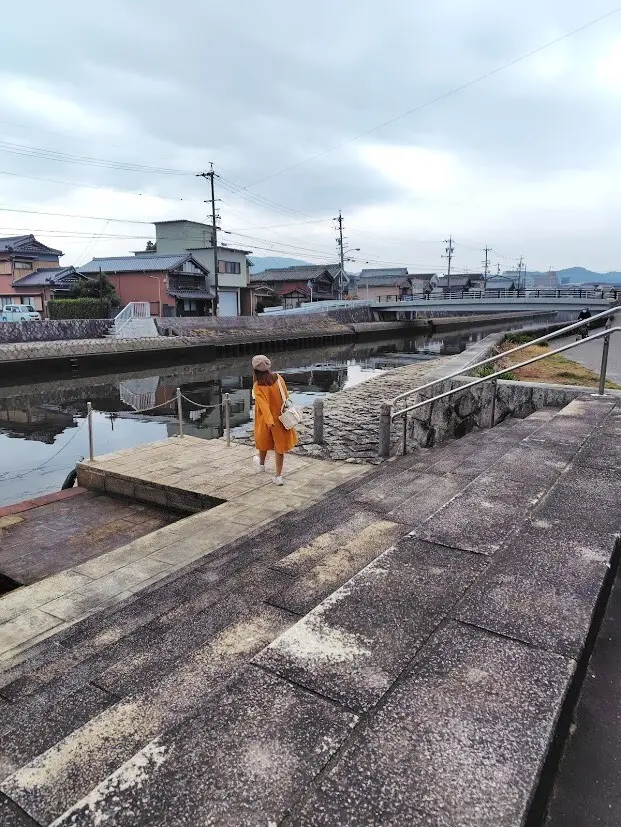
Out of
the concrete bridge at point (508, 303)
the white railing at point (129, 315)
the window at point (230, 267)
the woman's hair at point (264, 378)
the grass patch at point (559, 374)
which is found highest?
the window at point (230, 267)

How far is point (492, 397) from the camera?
26.6 ft

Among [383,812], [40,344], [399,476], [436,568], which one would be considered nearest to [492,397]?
[399,476]

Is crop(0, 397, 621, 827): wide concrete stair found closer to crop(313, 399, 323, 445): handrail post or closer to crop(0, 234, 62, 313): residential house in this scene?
crop(313, 399, 323, 445): handrail post

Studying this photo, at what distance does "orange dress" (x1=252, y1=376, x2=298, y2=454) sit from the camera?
6.23 meters

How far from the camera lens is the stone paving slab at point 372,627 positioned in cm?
198

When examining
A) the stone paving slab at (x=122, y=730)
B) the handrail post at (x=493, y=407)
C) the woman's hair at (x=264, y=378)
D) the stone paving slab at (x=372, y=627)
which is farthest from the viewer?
the handrail post at (x=493, y=407)

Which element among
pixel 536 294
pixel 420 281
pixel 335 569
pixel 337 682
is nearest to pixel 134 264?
pixel 536 294

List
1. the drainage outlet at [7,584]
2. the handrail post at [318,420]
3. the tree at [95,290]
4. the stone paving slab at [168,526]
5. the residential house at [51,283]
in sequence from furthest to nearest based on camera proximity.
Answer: the residential house at [51,283] < the tree at [95,290] < the handrail post at [318,420] < the drainage outlet at [7,584] < the stone paving slab at [168,526]

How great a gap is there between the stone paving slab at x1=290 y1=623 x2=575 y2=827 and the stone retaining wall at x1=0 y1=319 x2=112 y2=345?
2874 centimetres

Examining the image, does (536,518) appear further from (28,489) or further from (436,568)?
(28,489)

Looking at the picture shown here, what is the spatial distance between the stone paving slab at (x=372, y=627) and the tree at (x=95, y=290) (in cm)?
4056

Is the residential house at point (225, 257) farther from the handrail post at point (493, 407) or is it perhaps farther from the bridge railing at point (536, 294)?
the handrail post at point (493, 407)

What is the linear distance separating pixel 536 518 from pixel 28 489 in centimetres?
972

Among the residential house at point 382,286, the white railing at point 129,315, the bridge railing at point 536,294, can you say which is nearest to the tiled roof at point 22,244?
the white railing at point 129,315
